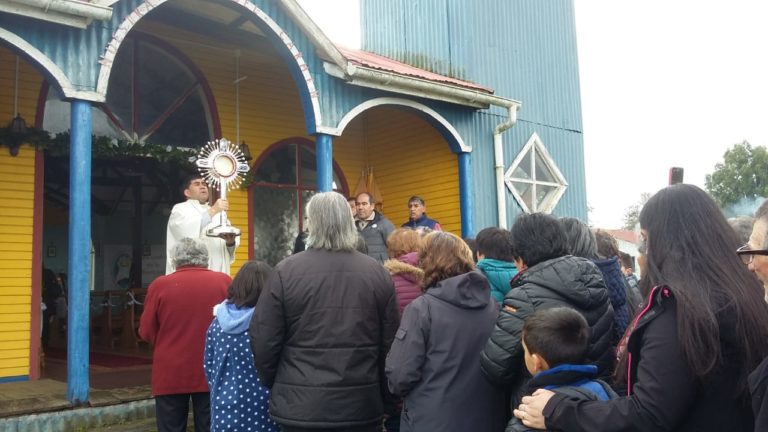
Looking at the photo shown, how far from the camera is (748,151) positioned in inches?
1614

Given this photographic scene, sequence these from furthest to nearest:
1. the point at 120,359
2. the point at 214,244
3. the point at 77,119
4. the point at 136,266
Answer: the point at 136,266, the point at 120,359, the point at 214,244, the point at 77,119

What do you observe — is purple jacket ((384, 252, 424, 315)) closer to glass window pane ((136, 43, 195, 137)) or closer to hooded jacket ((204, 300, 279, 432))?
hooded jacket ((204, 300, 279, 432))

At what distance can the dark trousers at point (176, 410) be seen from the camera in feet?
14.1

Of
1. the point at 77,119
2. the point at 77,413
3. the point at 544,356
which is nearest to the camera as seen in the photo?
the point at 544,356

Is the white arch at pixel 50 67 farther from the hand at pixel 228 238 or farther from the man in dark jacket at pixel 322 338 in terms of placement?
the man in dark jacket at pixel 322 338

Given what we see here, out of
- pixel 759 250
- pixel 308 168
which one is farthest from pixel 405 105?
pixel 759 250

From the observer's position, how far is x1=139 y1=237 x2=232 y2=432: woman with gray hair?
4.23m

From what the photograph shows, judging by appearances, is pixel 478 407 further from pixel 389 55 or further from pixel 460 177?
pixel 389 55

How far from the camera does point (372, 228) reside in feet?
23.4

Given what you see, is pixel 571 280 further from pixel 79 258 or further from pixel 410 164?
pixel 410 164

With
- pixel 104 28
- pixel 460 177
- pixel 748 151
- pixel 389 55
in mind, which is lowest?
pixel 460 177

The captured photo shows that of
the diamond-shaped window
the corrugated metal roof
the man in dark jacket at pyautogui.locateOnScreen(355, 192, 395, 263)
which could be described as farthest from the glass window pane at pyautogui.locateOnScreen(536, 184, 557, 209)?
the man in dark jacket at pyautogui.locateOnScreen(355, 192, 395, 263)

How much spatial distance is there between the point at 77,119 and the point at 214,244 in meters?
1.70

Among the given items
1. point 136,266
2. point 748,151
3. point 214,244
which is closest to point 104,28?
point 214,244
